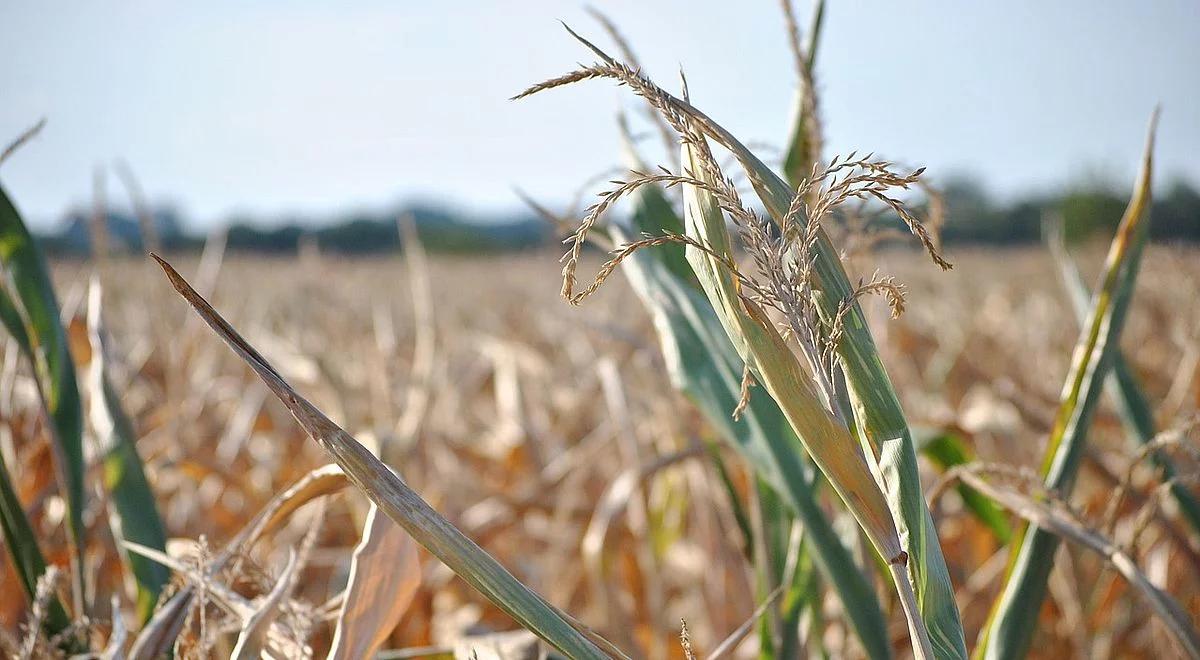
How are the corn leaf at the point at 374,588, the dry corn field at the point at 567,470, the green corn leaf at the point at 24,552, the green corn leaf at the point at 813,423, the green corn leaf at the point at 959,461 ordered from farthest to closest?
the dry corn field at the point at 567,470
the green corn leaf at the point at 959,461
the green corn leaf at the point at 24,552
the corn leaf at the point at 374,588
the green corn leaf at the point at 813,423

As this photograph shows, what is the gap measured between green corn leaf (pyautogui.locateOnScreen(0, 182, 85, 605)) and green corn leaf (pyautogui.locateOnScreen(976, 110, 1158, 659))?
1.82ft

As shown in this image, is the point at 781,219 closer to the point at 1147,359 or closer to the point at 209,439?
the point at 209,439

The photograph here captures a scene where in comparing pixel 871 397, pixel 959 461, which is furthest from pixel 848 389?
pixel 959 461

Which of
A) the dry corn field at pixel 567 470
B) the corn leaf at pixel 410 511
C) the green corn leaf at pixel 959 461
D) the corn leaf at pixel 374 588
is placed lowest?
the dry corn field at pixel 567 470

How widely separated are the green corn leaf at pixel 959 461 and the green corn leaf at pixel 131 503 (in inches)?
21.6

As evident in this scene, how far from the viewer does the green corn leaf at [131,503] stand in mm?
584

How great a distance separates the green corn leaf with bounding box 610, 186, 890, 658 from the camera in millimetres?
514

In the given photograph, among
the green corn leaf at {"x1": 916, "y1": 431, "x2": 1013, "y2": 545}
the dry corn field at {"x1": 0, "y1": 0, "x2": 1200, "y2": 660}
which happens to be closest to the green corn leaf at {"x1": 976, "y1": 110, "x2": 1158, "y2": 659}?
the dry corn field at {"x1": 0, "y1": 0, "x2": 1200, "y2": 660}

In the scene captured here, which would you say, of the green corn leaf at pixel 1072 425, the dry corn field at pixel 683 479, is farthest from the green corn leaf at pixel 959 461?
the green corn leaf at pixel 1072 425

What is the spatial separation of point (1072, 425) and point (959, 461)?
209 mm

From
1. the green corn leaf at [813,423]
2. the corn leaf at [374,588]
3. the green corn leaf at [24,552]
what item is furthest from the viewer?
the green corn leaf at [24,552]

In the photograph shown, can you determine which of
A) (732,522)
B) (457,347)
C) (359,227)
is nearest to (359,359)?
(457,347)

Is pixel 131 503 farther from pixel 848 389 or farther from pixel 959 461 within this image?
pixel 959 461

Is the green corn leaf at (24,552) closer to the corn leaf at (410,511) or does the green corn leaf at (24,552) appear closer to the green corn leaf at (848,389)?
the corn leaf at (410,511)
